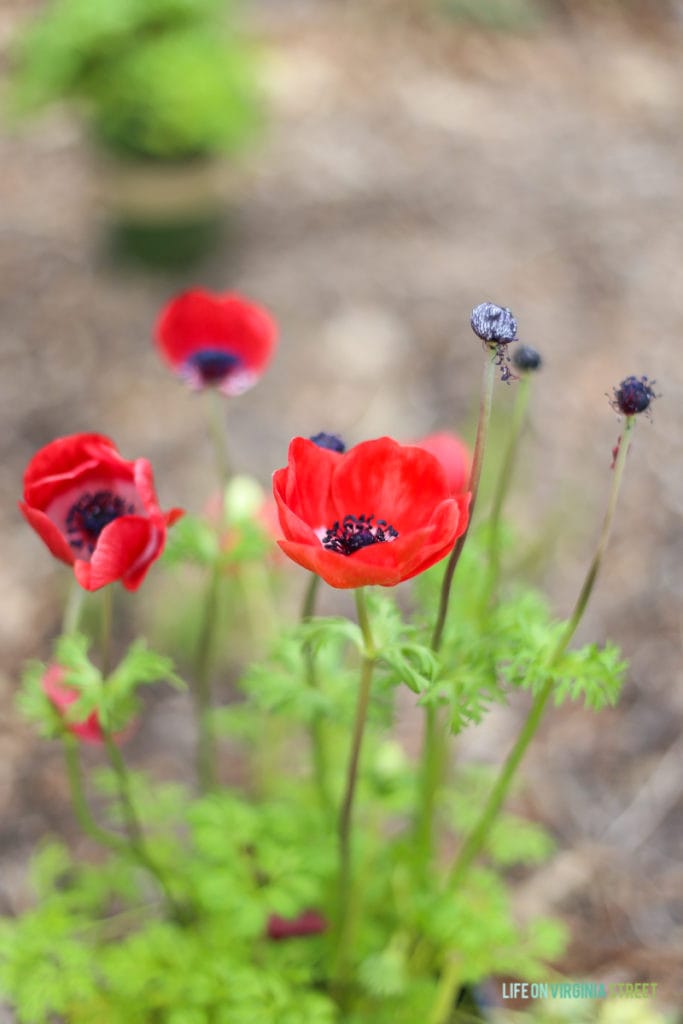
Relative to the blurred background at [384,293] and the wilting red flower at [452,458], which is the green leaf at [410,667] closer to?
the wilting red flower at [452,458]

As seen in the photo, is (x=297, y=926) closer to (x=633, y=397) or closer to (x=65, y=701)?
(x=65, y=701)

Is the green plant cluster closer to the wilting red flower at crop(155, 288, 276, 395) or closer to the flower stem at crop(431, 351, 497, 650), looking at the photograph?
the flower stem at crop(431, 351, 497, 650)

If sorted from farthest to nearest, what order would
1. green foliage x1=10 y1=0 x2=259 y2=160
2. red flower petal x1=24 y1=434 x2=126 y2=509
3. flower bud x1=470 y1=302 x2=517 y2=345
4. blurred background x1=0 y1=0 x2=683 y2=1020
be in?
1. green foliage x1=10 y1=0 x2=259 y2=160
2. blurred background x1=0 y1=0 x2=683 y2=1020
3. red flower petal x1=24 y1=434 x2=126 y2=509
4. flower bud x1=470 y1=302 x2=517 y2=345

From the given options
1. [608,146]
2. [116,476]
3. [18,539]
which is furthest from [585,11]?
[116,476]

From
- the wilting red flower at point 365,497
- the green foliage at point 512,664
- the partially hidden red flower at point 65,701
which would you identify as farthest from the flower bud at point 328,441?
the partially hidden red flower at point 65,701

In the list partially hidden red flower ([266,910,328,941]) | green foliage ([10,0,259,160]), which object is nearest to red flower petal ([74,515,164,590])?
partially hidden red flower ([266,910,328,941])

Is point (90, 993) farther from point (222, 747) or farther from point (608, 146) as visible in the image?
point (608, 146)
